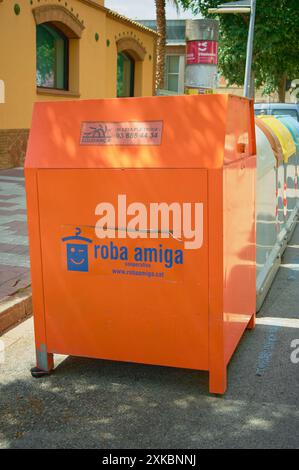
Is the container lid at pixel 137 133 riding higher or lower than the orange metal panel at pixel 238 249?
higher

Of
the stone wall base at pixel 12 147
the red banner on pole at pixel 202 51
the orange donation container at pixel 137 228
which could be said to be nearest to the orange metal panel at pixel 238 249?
the orange donation container at pixel 137 228

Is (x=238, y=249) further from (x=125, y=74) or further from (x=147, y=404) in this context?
(x=125, y=74)

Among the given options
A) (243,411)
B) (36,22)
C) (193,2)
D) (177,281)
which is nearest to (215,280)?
(177,281)

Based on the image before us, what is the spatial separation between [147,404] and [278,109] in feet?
47.2

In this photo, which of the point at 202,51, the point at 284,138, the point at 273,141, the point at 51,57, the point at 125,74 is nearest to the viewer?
the point at 273,141

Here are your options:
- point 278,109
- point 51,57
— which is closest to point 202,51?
point 278,109

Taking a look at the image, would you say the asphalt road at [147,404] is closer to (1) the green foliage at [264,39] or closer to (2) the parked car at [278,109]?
(2) the parked car at [278,109]

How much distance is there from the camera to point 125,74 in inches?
828

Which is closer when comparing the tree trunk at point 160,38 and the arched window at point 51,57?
the arched window at point 51,57

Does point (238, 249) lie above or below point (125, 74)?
below

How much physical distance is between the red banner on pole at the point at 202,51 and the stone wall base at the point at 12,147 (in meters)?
5.93

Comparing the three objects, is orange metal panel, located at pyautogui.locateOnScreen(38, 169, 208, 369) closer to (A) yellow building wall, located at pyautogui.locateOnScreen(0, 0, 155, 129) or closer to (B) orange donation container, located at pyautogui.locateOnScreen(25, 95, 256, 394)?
(B) orange donation container, located at pyautogui.locateOnScreen(25, 95, 256, 394)

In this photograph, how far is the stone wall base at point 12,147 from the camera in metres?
12.9
